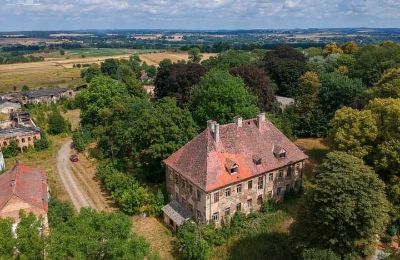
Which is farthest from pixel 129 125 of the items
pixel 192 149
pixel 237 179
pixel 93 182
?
pixel 237 179

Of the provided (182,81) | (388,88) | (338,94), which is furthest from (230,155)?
(182,81)

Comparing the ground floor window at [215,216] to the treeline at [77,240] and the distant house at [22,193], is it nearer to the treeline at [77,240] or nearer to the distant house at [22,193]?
the treeline at [77,240]

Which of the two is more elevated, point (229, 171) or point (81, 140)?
point (229, 171)

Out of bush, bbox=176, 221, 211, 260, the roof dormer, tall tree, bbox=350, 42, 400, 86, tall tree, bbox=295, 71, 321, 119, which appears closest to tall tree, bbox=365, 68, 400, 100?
tall tree, bbox=295, 71, 321, 119

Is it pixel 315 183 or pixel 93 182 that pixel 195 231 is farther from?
pixel 93 182

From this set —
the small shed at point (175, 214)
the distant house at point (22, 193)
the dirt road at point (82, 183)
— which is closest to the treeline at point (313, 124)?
the dirt road at point (82, 183)

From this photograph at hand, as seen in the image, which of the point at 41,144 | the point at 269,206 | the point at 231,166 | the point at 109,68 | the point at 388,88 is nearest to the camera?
the point at 231,166

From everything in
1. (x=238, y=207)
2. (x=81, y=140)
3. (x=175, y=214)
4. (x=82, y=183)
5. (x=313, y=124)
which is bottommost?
(x=82, y=183)

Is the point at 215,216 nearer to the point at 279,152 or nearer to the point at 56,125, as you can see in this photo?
the point at 279,152
